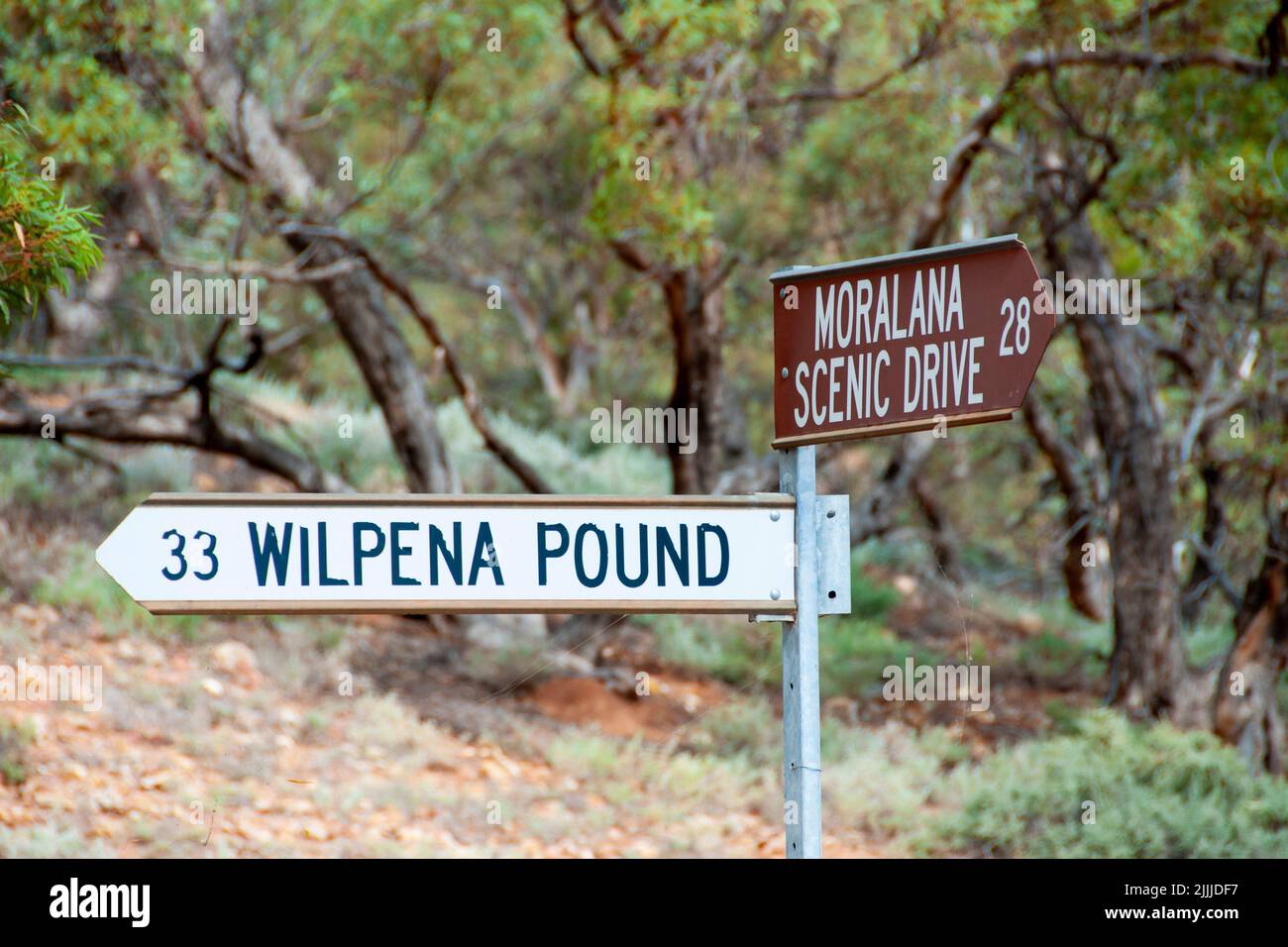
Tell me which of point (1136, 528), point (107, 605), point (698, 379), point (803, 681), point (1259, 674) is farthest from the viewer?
→ point (698, 379)

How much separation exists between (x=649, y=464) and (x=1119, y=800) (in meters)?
8.03

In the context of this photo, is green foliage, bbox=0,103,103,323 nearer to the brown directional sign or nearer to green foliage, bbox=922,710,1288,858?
the brown directional sign

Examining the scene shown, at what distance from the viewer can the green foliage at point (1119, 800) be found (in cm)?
775

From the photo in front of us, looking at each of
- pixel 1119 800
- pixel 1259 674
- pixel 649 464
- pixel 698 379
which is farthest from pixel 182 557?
pixel 649 464

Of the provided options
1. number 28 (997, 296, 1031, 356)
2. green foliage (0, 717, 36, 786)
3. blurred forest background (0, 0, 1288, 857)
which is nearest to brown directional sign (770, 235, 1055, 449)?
number 28 (997, 296, 1031, 356)

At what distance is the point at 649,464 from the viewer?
1549 cm

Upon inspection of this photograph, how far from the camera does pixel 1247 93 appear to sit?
10.1 metres

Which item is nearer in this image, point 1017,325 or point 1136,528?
point 1017,325

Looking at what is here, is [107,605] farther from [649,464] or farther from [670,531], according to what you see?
[649,464]

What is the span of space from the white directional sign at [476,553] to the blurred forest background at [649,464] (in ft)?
6.14

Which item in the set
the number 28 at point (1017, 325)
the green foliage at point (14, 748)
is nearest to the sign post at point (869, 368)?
the number 28 at point (1017, 325)

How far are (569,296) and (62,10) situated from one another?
13.7m
